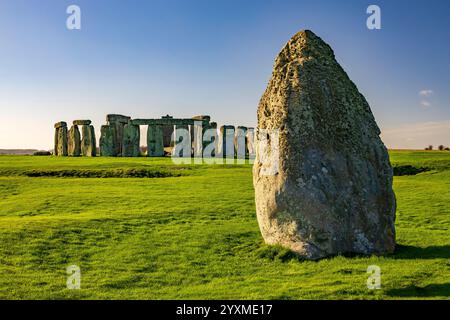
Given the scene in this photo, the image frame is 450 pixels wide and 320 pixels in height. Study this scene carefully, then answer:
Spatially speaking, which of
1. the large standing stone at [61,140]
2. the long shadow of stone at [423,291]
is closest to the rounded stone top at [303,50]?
the long shadow of stone at [423,291]

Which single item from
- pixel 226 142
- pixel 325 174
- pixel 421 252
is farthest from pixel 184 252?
pixel 226 142

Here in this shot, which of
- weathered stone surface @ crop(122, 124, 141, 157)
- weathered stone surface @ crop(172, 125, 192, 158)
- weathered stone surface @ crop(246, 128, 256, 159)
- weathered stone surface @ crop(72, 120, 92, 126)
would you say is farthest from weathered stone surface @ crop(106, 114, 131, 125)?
weathered stone surface @ crop(246, 128, 256, 159)

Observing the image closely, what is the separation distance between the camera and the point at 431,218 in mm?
20062

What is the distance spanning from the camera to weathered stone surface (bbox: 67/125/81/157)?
181ft

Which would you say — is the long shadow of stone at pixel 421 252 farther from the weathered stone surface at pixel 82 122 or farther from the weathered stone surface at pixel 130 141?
the weathered stone surface at pixel 82 122

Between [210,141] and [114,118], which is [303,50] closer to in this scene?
[210,141]

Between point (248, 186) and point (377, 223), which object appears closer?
point (377, 223)

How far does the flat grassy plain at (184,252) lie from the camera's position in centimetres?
1038

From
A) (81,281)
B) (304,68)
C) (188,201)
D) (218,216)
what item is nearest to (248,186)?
(188,201)

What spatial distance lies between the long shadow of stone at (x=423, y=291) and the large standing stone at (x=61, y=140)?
50992 mm

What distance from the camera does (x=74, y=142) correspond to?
55250mm

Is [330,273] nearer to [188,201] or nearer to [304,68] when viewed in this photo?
[304,68]

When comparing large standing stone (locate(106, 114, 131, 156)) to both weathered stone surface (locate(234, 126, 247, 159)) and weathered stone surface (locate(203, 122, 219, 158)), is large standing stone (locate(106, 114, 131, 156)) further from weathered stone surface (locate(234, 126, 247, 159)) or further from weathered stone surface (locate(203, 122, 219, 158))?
weathered stone surface (locate(234, 126, 247, 159))
